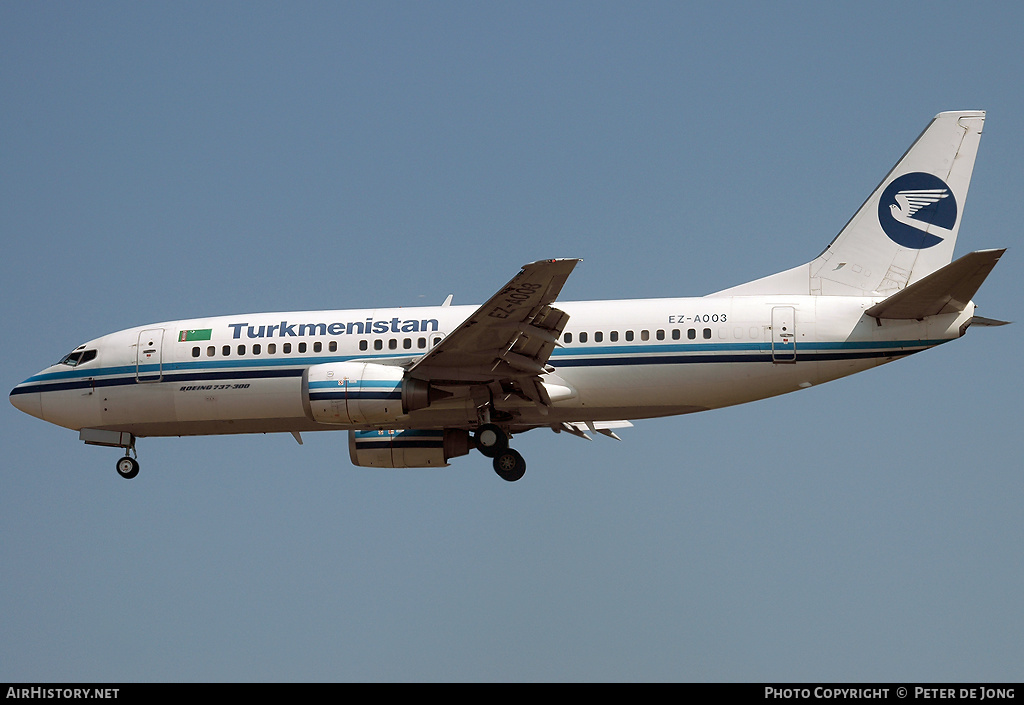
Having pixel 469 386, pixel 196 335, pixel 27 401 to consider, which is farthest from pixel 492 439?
pixel 27 401

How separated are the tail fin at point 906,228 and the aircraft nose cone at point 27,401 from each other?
16.6 m

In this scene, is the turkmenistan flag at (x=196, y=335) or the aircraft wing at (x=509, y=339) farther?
the turkmenistan flag at (x=196, y=335)

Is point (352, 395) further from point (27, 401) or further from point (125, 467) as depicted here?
point (27, 401)

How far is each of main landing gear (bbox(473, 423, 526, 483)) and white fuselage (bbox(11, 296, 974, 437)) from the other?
1.69 feet

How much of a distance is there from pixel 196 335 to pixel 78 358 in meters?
3.24

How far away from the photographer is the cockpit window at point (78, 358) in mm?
30609

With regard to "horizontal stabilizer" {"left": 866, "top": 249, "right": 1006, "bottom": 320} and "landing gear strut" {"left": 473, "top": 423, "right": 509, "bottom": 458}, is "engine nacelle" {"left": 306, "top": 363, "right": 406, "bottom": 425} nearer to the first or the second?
"landing gear strut" {"left": 473, "top": 423, "right": 509, "bottom": 458}

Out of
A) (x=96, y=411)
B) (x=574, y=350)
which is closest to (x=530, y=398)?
(x=574, y=350)

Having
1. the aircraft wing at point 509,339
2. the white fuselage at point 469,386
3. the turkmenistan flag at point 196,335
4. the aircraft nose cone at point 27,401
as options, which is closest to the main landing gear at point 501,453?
the white fuselage at point 469,386

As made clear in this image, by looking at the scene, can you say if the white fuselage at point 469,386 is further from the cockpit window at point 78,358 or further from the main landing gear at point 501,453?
the main landing gear at point 501,453

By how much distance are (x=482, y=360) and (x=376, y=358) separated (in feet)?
9.18

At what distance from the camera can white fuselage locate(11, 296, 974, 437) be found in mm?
27094
